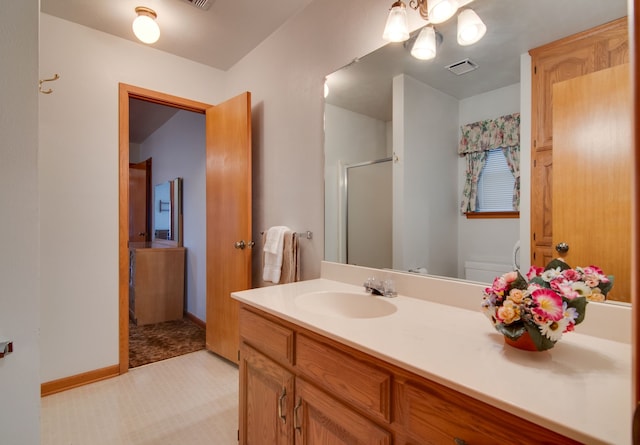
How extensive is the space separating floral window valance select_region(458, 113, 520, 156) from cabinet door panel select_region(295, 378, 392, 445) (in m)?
1.04

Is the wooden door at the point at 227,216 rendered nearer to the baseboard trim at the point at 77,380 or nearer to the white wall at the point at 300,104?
the white wall at the point at 300,104

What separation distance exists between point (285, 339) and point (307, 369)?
0.14 metres

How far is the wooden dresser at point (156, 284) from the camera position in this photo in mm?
3383

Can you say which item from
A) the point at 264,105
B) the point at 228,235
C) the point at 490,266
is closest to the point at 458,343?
the point at 490,266

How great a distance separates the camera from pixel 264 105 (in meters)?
2.40

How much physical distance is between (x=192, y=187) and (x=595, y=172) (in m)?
3.63

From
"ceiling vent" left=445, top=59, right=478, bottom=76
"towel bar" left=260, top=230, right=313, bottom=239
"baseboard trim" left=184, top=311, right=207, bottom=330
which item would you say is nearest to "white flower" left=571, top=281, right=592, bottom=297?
"ceiling vent" left=445, top=59, right=478, bottom=76

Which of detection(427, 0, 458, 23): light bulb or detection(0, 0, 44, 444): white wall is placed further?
detection(427, 0, 458, 23): light bulb

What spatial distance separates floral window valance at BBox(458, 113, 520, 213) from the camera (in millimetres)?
1107

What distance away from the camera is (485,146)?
1187mm

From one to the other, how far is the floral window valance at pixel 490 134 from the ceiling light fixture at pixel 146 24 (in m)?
2.04

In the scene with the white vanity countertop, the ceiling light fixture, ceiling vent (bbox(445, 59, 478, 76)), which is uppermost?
the ceiling light fixture

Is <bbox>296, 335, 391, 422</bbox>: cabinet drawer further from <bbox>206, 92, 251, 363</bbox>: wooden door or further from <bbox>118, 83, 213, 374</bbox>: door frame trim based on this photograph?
<bbox>118, 83, 213, 374</bbox>: door frame trim

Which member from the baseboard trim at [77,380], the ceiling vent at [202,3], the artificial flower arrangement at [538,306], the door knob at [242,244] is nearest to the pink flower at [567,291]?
the artificial flower arrangement at [538,306]
